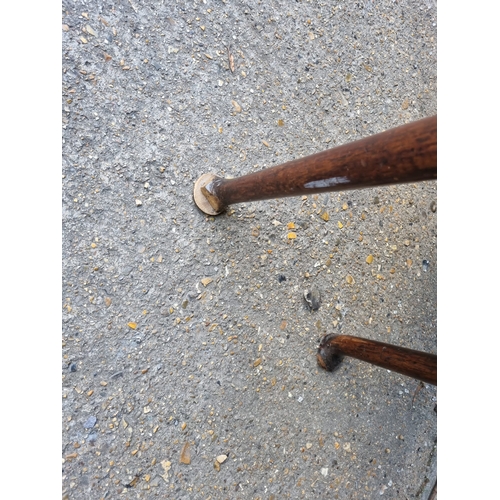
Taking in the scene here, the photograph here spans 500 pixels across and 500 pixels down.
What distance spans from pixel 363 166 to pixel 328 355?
2.69ft

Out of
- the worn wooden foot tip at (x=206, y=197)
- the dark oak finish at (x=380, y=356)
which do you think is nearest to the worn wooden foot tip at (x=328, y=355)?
the dark oak finish at (x=380, y=356)

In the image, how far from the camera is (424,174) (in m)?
0.55

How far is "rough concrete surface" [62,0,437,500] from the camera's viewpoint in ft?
3.38

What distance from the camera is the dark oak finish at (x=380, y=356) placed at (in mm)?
906

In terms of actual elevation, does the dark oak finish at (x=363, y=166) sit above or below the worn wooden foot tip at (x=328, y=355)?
above

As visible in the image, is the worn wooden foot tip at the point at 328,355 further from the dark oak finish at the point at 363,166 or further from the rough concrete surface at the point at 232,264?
the dark oak finish at the point at 363,166

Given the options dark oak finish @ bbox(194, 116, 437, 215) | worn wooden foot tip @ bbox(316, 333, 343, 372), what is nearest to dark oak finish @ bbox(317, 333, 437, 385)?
worn wooden foot tip @ bbox(316, 333, 343, 372)

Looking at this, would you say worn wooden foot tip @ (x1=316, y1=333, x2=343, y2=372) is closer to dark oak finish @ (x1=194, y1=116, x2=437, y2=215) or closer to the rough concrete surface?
the rough concrete surface

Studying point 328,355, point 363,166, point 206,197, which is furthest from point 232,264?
point 363,166

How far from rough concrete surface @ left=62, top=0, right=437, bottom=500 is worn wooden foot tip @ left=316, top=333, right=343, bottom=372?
0.08ft

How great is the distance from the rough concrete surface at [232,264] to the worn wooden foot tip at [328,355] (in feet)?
0.08

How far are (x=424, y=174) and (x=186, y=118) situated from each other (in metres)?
0.79

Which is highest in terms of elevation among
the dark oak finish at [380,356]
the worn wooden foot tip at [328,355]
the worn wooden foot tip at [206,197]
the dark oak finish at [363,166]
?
the dark oak finish at [363,166]

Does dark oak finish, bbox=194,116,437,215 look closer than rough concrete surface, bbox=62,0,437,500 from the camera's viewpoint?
Yes
